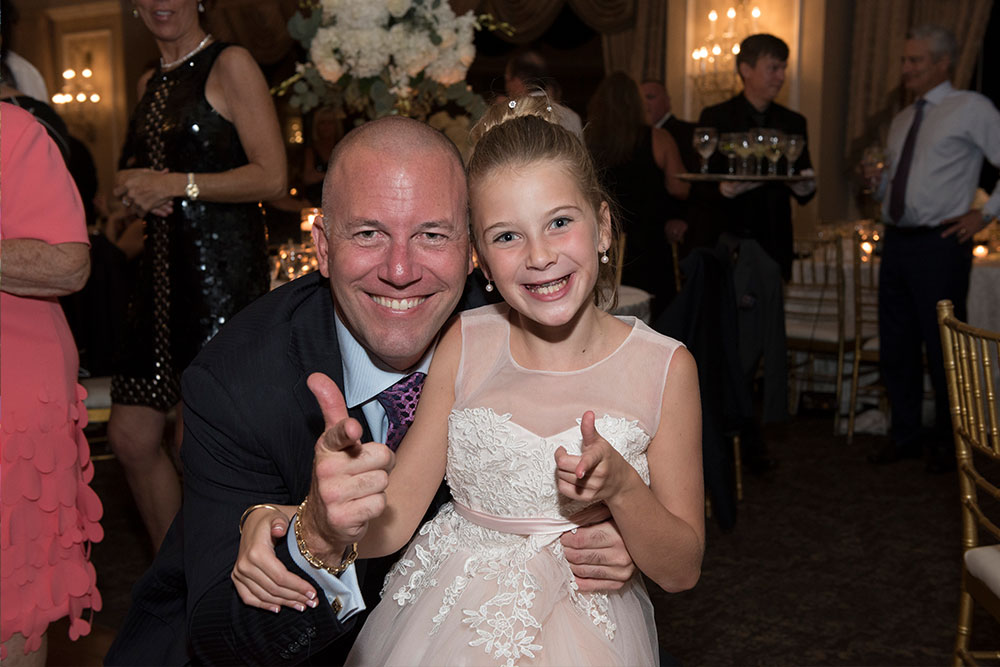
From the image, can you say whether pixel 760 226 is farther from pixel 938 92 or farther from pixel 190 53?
pixel 190 53

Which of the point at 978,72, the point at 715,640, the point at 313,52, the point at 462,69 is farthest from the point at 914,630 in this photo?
the point at 978,72

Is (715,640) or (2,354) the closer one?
(2,354)

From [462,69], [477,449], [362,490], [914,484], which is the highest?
[462,69]

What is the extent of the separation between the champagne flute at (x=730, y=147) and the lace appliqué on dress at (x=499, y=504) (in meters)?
3.56

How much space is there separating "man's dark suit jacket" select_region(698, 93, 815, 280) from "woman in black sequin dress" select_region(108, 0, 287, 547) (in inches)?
111

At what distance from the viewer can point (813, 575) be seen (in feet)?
12.0

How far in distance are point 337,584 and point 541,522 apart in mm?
456

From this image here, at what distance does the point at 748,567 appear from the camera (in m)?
3.73

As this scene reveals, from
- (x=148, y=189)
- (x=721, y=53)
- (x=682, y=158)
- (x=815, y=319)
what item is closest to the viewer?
(x=148, y=189)

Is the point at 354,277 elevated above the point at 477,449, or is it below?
above

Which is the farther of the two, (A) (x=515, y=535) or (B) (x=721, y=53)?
(B) (x=721, y=53)

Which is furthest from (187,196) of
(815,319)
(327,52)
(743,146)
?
(815,319)

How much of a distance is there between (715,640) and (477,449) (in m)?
1.78

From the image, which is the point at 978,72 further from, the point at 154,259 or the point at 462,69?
the point at 154,259
